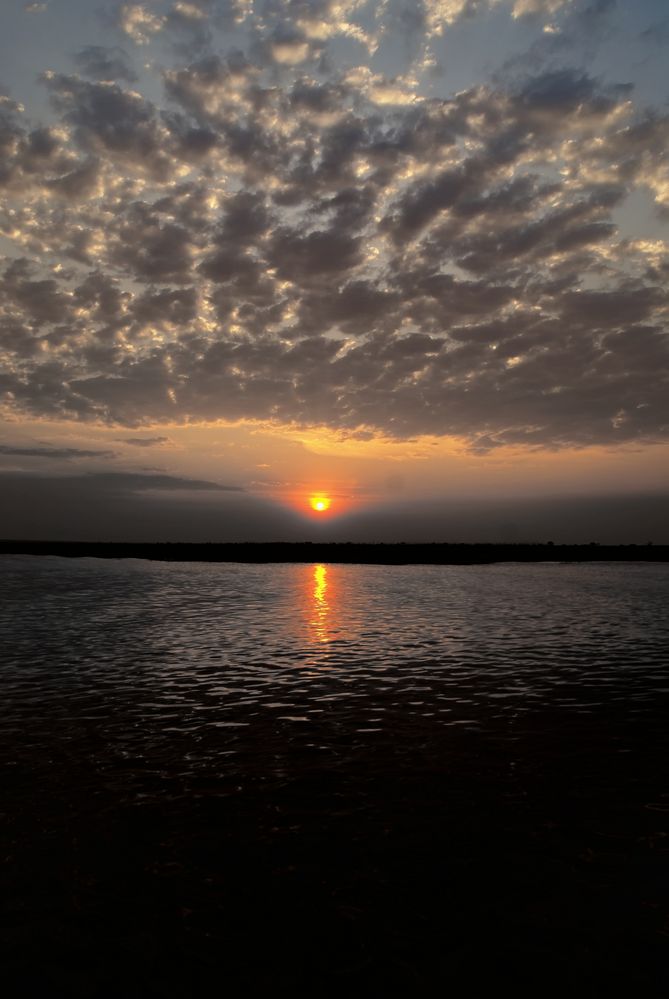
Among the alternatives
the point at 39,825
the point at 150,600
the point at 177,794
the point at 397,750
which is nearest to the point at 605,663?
the point at 397,750

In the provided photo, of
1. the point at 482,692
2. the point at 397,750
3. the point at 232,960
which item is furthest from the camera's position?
the point at 482,692

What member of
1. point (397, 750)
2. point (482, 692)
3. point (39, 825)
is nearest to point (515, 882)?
point (397, 750)

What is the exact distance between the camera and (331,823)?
39.7 ft

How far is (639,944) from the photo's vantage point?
8711mm

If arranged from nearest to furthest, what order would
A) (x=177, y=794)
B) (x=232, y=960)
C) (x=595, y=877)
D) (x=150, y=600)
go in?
(x=232, y=960), (x=595, y=877), (x=177, y=794), (x=150, y=600)

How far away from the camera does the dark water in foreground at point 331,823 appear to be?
27.6 ft

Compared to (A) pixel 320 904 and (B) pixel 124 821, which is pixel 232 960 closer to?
(A) pixel 320 904

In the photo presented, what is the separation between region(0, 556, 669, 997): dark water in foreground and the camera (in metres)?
8.41

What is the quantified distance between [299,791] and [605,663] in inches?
747

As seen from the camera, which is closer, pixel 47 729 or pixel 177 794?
pixel 177 794

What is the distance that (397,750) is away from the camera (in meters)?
16.3

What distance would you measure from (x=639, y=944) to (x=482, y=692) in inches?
541

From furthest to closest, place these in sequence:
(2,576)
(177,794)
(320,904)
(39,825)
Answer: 1. (2,576)
2. (177,794)
3. (39,825)
4. (320,904)

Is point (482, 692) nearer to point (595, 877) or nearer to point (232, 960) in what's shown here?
point (595, 877)
